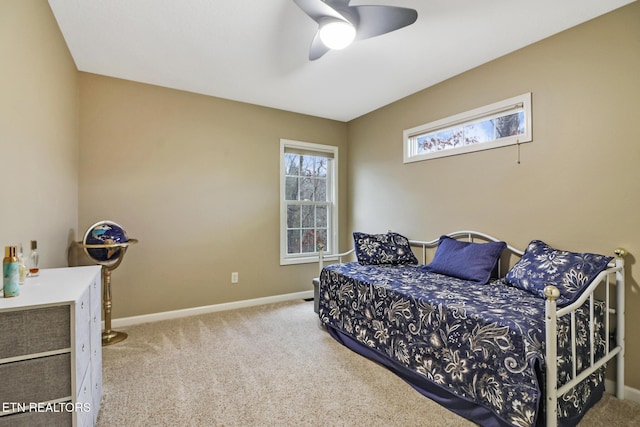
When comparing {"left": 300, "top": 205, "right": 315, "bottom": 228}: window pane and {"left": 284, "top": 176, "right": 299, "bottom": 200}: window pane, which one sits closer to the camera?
{"left": 284, "top": 176, "right": 299, "bottom": 200}: window pane

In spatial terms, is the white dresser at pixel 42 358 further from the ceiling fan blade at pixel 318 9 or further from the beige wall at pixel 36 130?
the ceiling fan blade at pixel 318 9

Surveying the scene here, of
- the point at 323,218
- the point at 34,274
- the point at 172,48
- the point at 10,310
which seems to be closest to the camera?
the point at 10,310

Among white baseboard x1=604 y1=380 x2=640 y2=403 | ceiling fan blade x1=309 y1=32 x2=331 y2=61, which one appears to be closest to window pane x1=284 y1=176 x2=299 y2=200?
ceiling fan blade x1=309 y1=32 x2=331 y2=61

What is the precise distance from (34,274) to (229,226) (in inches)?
80.7

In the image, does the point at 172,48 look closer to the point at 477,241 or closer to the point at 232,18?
the point at 232,18

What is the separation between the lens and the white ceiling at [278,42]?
6.49ft

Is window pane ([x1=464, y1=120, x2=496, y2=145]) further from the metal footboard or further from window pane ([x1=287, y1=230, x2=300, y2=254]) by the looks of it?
window pane ([x1=287, y1=230, x2=300, y2=254])

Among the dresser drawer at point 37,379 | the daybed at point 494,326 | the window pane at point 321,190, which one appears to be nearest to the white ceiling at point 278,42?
the window pane at point 321,190

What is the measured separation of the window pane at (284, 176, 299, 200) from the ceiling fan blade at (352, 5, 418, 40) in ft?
7.60

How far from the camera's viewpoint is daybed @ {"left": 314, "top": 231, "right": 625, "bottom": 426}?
1.45 metres

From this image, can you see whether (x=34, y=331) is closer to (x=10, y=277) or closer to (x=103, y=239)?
(x=10, y=277)

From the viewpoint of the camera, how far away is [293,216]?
4.09 m

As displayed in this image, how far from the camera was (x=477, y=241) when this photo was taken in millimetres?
2789

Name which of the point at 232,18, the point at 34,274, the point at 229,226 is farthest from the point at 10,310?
the point at 229,226
